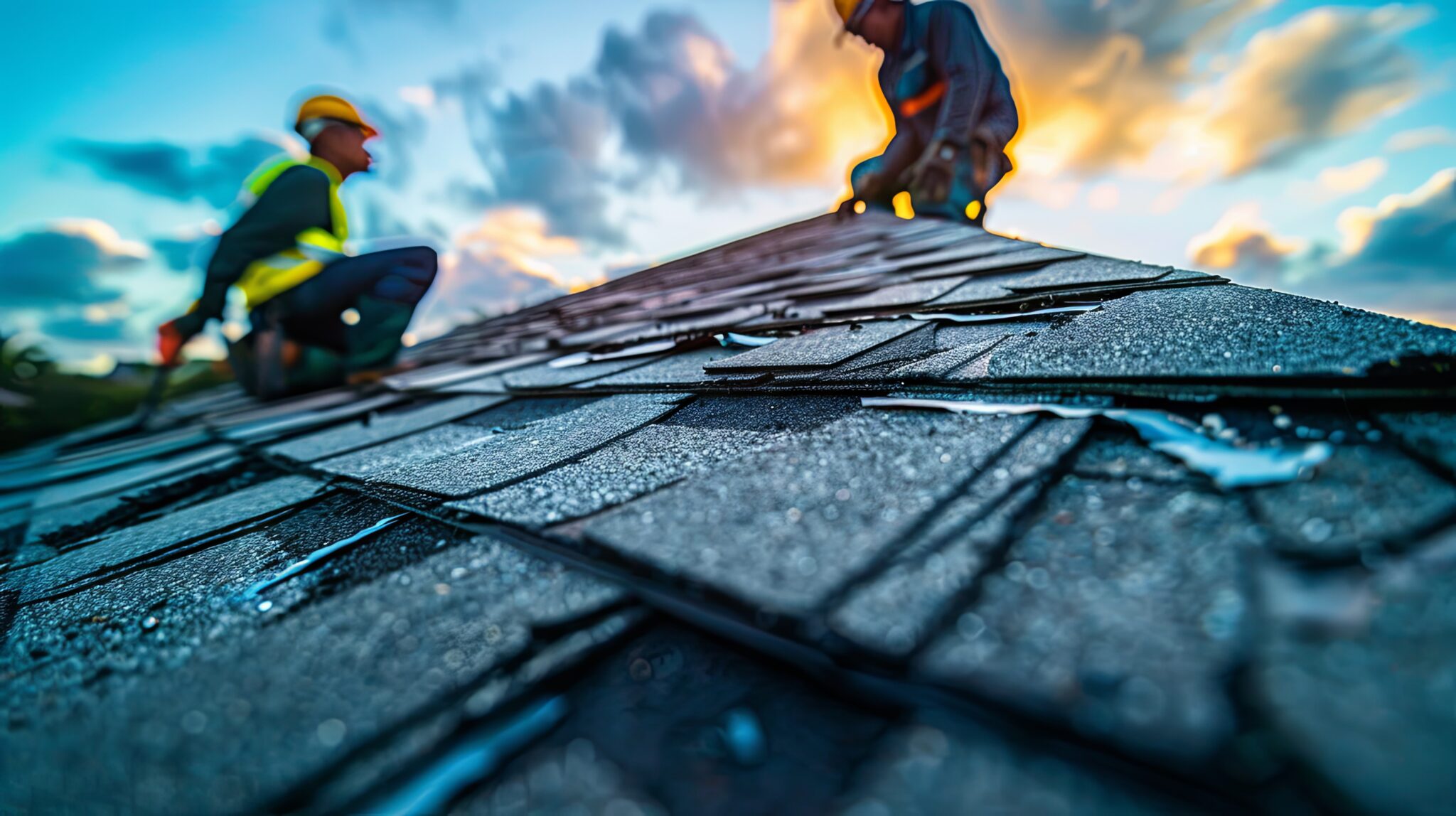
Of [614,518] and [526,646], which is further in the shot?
[614,518]

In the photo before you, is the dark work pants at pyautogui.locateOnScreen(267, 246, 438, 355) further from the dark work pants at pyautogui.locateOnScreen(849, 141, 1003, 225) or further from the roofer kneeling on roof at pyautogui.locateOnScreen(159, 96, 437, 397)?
the dark work pants at pyautogui.locateOnScreen(849, 141, 1003, 225)

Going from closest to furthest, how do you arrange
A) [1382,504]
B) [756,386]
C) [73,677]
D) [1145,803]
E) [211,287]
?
[1145,803] < [1382,504] < [73,677] < [756,386] < [211,287]

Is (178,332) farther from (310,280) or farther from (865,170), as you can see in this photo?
(865,170)

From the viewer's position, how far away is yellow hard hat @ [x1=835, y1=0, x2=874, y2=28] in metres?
4.93

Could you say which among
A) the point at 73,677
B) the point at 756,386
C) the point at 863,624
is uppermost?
the point at 756,386

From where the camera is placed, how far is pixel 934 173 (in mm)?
4848

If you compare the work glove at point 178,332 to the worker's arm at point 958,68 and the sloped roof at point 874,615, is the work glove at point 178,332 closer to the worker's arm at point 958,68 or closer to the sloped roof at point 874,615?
the sloped roof at point 874,615

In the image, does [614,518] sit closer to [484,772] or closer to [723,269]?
[484,772]

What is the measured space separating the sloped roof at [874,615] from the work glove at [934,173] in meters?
4.43

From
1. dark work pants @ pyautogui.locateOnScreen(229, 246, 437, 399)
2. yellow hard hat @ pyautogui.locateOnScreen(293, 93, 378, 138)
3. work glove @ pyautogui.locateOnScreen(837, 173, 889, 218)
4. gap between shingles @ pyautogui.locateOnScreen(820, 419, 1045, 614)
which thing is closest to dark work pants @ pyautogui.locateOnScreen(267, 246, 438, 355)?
dark work pants @ pyautogui.locateOnScreen(229, 246, 437, 399)

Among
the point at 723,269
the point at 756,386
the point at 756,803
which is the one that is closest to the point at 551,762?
the point at 756,803

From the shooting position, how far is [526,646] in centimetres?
48

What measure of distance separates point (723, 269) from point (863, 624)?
11.5 feet

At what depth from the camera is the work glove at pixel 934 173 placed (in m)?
4.77
